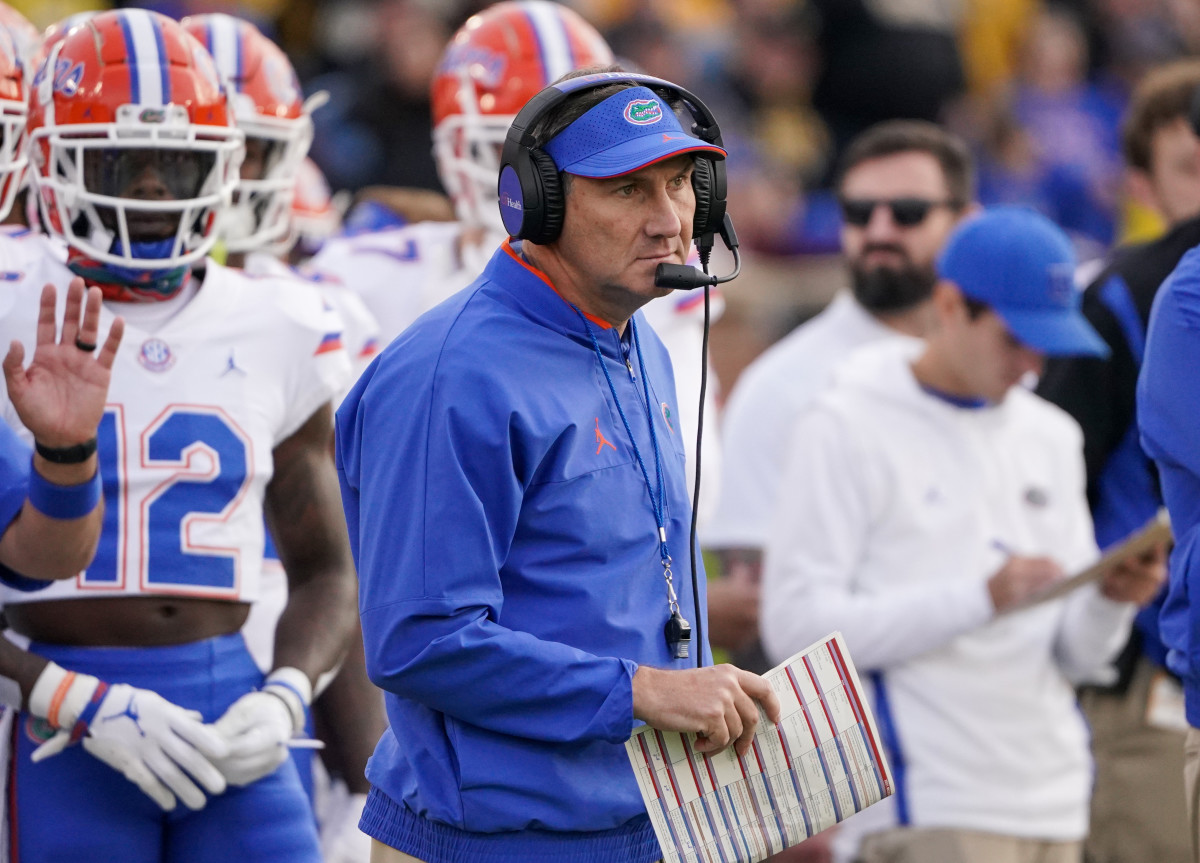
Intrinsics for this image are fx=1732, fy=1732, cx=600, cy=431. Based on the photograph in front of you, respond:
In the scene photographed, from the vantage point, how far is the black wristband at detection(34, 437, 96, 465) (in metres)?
2.74

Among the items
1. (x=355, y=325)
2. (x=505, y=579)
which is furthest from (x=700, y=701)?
(x=355, y=325)

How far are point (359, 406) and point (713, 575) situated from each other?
3014mm

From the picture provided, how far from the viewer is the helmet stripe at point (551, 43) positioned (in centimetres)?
448

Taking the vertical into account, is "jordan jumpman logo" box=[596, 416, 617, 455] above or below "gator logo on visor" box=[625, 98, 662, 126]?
below

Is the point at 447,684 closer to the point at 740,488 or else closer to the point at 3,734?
the point at 3,734

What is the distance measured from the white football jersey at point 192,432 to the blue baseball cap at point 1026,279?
1.85 metres

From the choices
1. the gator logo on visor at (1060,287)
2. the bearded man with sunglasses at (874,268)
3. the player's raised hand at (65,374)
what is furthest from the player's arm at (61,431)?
the bearded man with sunglasses at (874,268)

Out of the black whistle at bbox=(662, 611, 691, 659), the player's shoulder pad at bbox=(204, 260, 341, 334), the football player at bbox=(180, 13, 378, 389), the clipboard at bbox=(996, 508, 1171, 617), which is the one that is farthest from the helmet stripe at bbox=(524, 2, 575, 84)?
the black whistle at bbox=(662, 611, 691, 659)

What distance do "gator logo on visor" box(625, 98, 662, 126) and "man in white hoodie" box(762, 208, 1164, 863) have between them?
191cm

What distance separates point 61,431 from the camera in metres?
2.73

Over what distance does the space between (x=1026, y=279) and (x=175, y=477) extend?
2.27 m

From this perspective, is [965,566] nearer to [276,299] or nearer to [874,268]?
[874,268]

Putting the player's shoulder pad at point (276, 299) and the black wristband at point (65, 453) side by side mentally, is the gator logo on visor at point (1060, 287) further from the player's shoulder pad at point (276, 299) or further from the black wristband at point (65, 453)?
the black wristband at point (65, 453)

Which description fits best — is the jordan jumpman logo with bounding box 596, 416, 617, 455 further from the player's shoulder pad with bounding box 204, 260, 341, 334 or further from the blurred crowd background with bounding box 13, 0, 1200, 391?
the blurred crowd background with bounding box 13, 0, 1200, 391
